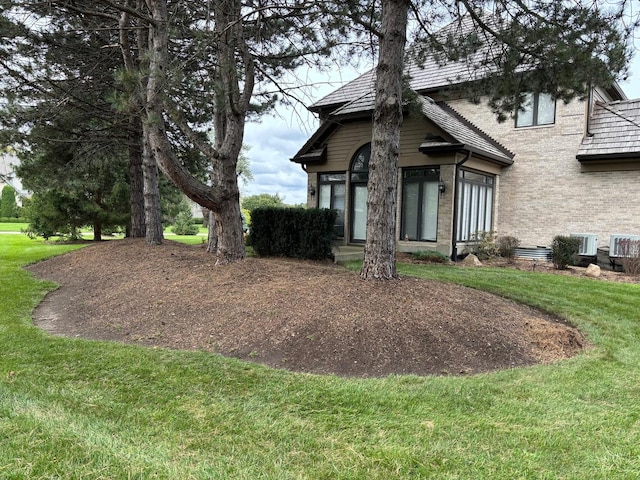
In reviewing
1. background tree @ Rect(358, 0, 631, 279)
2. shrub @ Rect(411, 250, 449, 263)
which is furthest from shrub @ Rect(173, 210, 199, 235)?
background tree @ Rect(358, 0, 631, 279)

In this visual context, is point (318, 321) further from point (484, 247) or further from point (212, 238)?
point (484, 247)

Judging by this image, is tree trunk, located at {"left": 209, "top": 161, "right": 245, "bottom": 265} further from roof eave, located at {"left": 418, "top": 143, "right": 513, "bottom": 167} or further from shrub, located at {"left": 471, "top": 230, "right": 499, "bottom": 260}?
shrub, located at {"left": 471, "top": 230, "right": 499, "bottom": 260}

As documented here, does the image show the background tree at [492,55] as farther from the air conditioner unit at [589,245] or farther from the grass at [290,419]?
the air conditioner unit at [589,245]

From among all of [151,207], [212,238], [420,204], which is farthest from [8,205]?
[420,204]

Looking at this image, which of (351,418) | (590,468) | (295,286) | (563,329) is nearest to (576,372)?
(563,329)

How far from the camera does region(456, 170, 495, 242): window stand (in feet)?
39.8

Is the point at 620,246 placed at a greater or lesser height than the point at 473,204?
lesser

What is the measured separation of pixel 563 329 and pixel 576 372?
1.38 m

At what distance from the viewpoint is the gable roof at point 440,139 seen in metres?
11.3

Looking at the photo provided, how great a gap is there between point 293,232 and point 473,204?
5.83 metres

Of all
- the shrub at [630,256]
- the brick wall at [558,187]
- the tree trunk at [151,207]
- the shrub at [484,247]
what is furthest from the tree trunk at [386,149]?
the brick wall at [558,187]

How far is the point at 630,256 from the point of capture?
34.1ft

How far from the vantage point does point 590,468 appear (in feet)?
7.90

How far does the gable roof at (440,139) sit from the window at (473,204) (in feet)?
2.48
